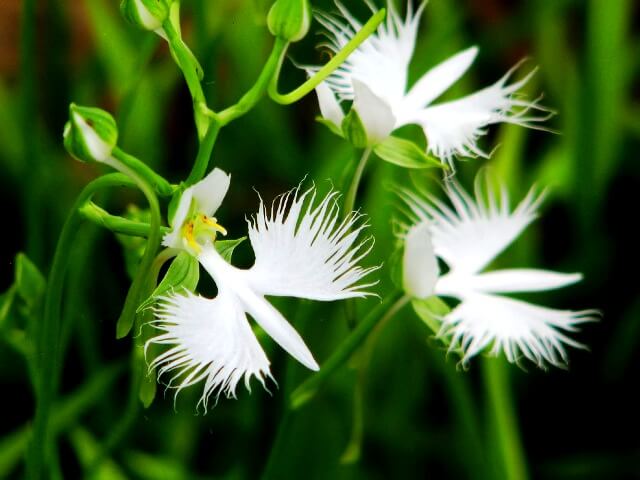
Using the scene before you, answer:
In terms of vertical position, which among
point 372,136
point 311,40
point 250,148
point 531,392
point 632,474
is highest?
point 311,40

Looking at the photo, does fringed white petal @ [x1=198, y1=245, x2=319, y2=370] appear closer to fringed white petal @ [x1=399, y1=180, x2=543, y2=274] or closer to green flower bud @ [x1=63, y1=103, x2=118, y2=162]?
green flower bud @ [x1=63, y1=103, x2=118, y2=162]

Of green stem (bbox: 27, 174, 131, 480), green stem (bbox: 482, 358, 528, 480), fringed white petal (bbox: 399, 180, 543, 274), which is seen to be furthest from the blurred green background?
green stem (bbox: 27, 174, 131, 480)

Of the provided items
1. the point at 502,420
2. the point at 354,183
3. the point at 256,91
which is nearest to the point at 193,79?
the point at 256,91

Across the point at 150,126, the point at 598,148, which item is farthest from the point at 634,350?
the point at 150,126

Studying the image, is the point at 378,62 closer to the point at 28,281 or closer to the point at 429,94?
the point at 429,94

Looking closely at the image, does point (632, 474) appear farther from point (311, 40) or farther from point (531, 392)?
point (311, 40)

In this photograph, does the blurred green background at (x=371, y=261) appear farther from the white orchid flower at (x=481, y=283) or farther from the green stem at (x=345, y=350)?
the green stem at (x=345, y=350)

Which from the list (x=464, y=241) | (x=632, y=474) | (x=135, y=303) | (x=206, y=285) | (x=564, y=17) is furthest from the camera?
(x=564, y=17)
